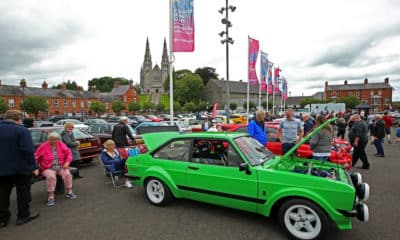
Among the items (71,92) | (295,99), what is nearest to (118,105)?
(71,92)

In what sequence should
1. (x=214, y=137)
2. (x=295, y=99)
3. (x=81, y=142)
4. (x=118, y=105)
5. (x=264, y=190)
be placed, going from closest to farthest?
(x=264, y=190), (x=214, y=137), (x=81, y=142), (x=118, y=105), (x=295, y=99)

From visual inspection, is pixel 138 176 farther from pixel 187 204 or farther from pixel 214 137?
pixel 214 137

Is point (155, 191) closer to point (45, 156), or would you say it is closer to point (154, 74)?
point (45, 156)

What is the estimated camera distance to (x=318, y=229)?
3.12m

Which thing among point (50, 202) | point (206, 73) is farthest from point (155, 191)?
point (206, 73)

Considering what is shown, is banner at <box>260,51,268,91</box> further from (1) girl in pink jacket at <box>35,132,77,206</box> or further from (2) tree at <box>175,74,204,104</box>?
(2) tree at <box>175,74,204,104</box>

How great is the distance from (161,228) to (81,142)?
17.9ft

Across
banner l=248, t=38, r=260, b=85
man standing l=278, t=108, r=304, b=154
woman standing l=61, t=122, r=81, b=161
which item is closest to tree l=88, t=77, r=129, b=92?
banner l=248, t=38, r=260, b=85

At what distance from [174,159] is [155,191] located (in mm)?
807

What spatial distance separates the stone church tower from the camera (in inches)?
4149

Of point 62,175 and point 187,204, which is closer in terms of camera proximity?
point 187,204

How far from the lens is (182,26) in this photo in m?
9.58

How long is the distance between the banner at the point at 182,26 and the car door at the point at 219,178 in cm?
639

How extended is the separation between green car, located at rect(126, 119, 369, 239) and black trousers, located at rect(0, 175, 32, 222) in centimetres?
177
